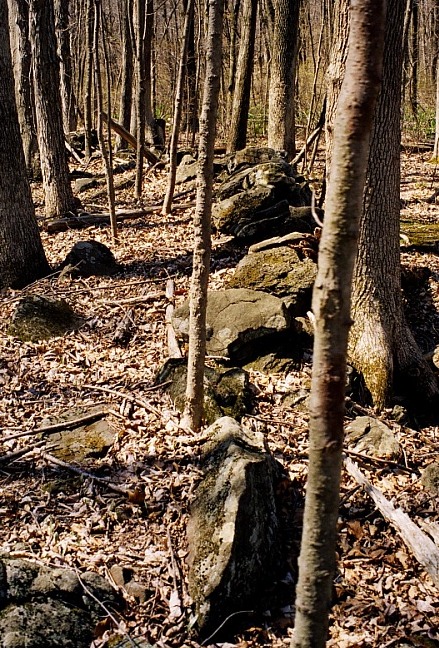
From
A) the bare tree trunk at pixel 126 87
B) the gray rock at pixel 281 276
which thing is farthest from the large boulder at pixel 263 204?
the bare tree trunk at pixel 126 87

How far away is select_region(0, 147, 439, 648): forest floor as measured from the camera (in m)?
3.67

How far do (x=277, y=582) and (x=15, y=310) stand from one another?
4.29 meters

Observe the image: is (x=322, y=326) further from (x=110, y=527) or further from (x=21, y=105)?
(x=21, y=105)

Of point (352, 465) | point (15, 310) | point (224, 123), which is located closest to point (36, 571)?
point (352, 465)

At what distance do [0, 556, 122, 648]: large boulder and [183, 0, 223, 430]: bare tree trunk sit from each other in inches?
66.6

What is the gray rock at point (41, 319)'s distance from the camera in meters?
6.43

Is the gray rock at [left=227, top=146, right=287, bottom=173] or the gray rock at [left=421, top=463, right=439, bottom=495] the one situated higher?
the gray rock at [left=227, top=146, right=287, bottom=173]

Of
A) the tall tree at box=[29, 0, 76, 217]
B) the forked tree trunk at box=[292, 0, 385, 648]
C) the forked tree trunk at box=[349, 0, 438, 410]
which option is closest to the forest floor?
the forked tree trunk at box=[349, 0, 438, 410]

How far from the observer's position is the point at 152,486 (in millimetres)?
4551

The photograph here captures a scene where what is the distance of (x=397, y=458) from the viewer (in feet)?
16.2

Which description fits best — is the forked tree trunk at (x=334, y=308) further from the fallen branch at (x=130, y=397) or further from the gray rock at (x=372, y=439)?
the fallen branch at (x=130, y=397)

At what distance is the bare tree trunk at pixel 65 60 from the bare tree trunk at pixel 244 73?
26.6ft

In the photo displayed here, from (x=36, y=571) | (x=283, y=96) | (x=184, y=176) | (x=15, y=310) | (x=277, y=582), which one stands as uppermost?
(x=283, y=96)

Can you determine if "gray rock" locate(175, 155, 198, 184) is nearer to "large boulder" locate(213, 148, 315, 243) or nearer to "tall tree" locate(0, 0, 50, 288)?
"large boulder" locate(213, 148, 315, 243)
